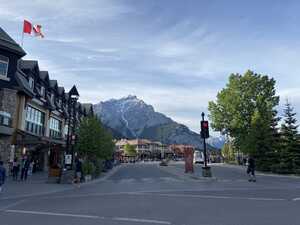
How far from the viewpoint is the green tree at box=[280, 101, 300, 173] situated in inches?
1563

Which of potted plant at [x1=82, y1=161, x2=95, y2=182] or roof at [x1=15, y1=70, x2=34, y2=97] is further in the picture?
roof at [x1=15, y1=70, x2=34, y2=97]

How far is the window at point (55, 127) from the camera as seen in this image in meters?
44.2

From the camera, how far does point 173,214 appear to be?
1117 cm

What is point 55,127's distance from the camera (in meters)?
46.1

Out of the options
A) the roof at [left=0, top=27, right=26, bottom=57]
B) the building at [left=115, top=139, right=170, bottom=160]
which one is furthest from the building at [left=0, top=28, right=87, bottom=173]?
the building at [left=115, top=139, right=170, bottom=160]

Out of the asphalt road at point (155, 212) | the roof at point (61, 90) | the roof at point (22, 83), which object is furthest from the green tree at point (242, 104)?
the asphalt road at point (155, 212)

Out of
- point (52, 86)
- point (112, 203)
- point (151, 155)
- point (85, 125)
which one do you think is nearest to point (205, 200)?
point (112, 203)

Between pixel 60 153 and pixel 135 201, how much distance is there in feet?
117

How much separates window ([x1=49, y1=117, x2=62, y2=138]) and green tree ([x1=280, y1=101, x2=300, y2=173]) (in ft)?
86.3

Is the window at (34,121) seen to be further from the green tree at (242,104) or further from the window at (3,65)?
the green tree at (242,104)

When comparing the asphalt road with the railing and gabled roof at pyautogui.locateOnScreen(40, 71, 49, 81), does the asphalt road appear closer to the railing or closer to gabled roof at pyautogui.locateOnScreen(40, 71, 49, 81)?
gabled roof at pyautogui.locateOnScreen(40, 71, 49, 81)

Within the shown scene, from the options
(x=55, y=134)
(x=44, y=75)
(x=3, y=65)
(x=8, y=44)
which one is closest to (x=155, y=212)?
(x=3, y=65)

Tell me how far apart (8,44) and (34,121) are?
33.1 feet

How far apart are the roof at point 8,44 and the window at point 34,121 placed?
640cm
